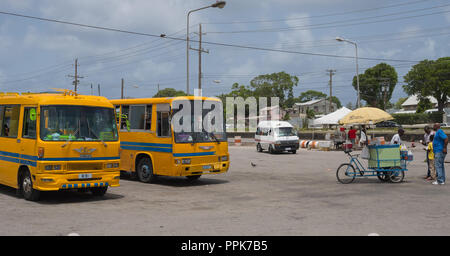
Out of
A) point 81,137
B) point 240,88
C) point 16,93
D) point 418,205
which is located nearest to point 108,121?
point 81,137

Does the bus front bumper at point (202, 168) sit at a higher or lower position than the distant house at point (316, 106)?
A: lower

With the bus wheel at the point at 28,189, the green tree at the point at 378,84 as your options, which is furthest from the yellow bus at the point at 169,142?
the green tree at the point at 378,84

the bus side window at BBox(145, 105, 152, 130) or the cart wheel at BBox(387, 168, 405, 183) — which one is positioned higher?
the bus side window at BBox(145, 105, 152, 130)

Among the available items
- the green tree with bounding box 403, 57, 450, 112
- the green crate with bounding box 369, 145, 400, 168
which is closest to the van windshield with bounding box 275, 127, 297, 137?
the green crate with bounding box 369, 145, 400, 168

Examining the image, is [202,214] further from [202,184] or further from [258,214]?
[202,184]

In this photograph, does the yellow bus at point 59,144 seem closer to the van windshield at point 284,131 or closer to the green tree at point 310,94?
the van windshield at point 284,131

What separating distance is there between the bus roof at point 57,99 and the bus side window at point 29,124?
0.23 meters

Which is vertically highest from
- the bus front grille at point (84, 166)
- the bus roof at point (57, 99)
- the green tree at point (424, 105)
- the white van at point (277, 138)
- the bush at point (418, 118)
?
the green tree at point (424, 105)

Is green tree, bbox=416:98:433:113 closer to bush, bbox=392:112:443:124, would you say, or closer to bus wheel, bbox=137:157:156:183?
bush, bbox=392:112:443:124

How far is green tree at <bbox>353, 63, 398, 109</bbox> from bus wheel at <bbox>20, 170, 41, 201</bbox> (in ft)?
304

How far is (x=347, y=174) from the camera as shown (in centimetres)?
1501

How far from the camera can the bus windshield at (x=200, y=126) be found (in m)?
14.8

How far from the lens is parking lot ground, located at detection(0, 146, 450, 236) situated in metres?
8.07

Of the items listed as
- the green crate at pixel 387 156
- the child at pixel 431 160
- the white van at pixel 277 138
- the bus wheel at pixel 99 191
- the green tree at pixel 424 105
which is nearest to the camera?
the bus wheel at pixel 99 191
